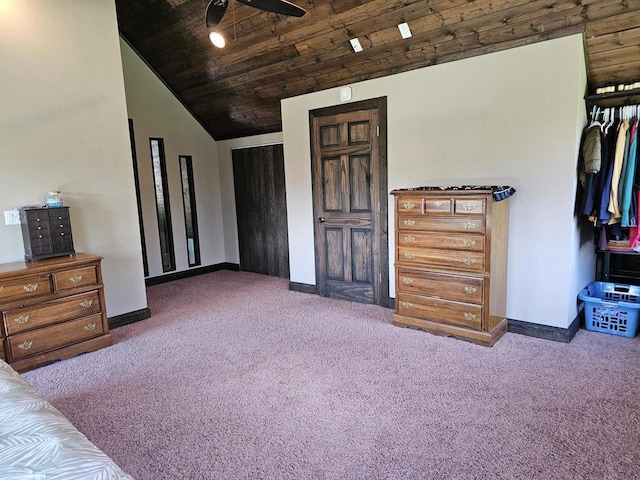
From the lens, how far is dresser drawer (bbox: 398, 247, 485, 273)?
3346 mm

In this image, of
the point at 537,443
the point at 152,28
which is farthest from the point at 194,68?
the point at 537,443

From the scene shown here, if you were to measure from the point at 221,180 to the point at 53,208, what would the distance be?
11.0ft

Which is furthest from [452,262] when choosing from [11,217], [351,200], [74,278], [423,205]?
[11,217]

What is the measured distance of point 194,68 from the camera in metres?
5.17

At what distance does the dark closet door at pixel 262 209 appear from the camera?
593cm

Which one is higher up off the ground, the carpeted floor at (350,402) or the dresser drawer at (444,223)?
the dresser drawer at (444,223)

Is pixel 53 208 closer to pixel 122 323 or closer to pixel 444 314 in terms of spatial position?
pixel 122 323

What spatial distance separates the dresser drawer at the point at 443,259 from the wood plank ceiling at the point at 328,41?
1.75 meters

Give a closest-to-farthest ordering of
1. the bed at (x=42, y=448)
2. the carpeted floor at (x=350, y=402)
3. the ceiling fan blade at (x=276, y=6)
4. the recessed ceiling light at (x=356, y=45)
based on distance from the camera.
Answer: the bed at (x=42, y=448) < the carpeted floor at (x=350, y=402) < the ceiling fan blade at (x=276, y=6) < the recessed ceiling light at (x=356, y=45)

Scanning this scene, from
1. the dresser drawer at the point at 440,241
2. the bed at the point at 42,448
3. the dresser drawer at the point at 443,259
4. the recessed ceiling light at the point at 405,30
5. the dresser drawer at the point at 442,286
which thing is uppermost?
the recessed ceiling light at the point at 405,30

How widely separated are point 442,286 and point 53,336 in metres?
3.21

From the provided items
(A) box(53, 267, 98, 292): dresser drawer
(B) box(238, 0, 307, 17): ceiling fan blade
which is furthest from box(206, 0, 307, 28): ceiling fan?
(A) box(53, 267, 98, 292): dresser drawer

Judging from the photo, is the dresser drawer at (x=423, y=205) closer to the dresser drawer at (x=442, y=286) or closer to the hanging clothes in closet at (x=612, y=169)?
the dresser drawer at (x=442, y=286)

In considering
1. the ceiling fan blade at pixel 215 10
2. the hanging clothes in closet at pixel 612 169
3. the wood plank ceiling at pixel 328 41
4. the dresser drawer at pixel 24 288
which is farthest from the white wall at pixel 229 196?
the hanging clothes in closet at pixel 612 169
